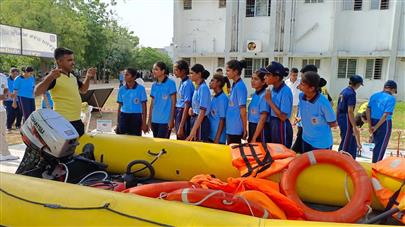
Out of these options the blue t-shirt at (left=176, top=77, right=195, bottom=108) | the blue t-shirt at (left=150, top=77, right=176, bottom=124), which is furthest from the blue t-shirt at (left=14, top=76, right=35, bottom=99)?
the blue t-shirt at (left=176, top=77, right=195, bottom=108)

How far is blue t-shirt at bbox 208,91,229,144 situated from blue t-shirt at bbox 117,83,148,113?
1.02 meters

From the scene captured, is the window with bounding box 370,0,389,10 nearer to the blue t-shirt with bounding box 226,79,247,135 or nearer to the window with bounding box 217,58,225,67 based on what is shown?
the window with bounding box 217,58,225,67

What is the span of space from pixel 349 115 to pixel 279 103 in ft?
5.25

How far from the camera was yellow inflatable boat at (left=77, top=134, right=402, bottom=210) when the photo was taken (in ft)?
8.39

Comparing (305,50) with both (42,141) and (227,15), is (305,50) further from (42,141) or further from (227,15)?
(42,141)

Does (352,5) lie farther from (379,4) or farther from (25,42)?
(25,42)

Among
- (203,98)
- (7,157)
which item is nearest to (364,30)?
(203,98)

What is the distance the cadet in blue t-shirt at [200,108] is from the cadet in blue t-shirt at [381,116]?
7.32 feet

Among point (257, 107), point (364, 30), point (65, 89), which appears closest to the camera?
point (65, 89)

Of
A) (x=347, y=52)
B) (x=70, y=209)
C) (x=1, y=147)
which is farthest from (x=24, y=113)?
(x=347, y=52)

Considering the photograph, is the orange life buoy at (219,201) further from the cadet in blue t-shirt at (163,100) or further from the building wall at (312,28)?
the building wall at (312,28)

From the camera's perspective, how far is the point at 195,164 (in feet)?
10.2

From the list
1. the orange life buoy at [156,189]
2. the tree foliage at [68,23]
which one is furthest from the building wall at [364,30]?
the tree foliage at [68,23]

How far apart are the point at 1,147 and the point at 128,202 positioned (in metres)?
4.13
